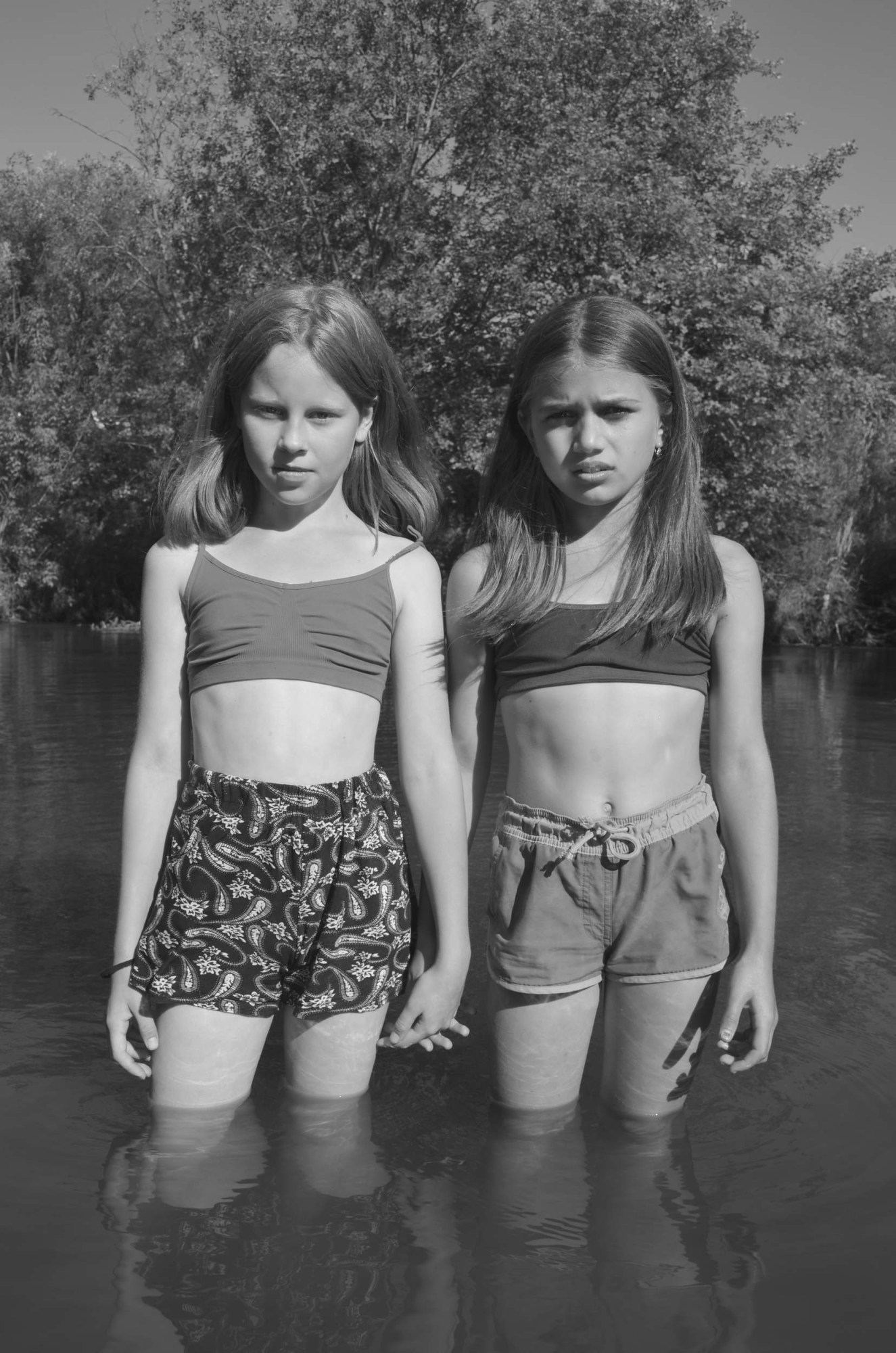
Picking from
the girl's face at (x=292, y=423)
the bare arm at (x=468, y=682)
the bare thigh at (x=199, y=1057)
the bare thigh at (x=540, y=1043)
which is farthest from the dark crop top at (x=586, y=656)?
the bare thigh at (x=199, y=1057)

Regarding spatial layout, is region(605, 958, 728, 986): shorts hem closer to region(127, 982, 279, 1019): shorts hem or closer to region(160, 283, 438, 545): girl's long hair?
region(127, 982, 279, 1019): shorts hem

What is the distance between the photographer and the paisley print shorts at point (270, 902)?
260 centimetres

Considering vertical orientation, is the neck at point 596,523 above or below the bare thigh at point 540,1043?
above

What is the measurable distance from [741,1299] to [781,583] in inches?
1047

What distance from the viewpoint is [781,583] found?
27.8 metres

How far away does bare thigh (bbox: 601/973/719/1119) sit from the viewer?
2.76 metres

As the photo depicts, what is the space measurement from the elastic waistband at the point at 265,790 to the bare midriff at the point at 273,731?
16 mm

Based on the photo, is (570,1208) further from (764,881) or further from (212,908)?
(212,908)

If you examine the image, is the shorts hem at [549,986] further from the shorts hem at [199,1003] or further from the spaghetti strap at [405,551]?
the spaghetti strap at [405,551]

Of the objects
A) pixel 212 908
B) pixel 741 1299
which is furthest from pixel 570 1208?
pixel 212 908

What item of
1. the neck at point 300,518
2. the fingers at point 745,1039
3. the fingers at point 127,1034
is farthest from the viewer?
the neck at point 300,518

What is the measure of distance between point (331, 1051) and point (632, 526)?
4.53 feet

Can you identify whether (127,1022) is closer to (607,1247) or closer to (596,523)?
(607,1247)

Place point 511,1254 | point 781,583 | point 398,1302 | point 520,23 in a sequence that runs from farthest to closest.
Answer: point 781,583, point 520,23, point 511,1254, point 398,1302
